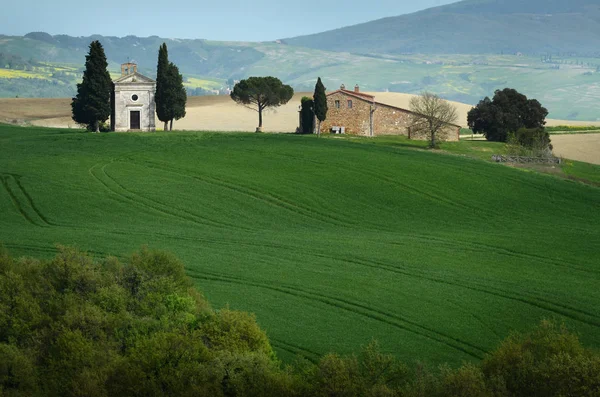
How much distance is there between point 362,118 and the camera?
9250cm

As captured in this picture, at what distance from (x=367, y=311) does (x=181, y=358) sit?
11727 millimetres

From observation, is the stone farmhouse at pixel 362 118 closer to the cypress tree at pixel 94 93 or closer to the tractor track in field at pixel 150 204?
the cypress tree at pixel 94 93

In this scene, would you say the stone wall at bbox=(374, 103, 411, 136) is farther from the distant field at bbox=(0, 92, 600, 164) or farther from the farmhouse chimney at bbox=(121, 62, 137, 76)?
the farmhouse chimney at bbox=(121, 62, 137, 76)

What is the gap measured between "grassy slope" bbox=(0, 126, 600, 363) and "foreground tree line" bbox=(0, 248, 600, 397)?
436 cm

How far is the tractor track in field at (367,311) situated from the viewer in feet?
116

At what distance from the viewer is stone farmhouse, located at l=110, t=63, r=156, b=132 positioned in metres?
85.2

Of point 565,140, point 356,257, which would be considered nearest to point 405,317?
point 356,257

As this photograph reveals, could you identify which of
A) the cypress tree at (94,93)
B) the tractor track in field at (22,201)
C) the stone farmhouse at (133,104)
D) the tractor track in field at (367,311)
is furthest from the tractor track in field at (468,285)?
the stone farmhouse at (133,104)

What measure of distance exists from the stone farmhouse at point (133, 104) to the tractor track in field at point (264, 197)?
16094 millimetres

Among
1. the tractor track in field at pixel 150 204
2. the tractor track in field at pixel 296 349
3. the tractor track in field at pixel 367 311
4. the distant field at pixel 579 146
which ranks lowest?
the tractor track in field at pixel 296 349

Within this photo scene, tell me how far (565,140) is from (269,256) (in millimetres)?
64737

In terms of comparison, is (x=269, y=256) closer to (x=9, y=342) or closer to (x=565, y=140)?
(x=9, y=342)

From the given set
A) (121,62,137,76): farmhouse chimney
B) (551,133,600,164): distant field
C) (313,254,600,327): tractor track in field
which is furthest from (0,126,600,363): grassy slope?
(551,133,600,164): distant field

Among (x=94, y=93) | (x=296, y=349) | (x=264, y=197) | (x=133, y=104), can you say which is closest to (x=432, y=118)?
(x=133, y=104)
